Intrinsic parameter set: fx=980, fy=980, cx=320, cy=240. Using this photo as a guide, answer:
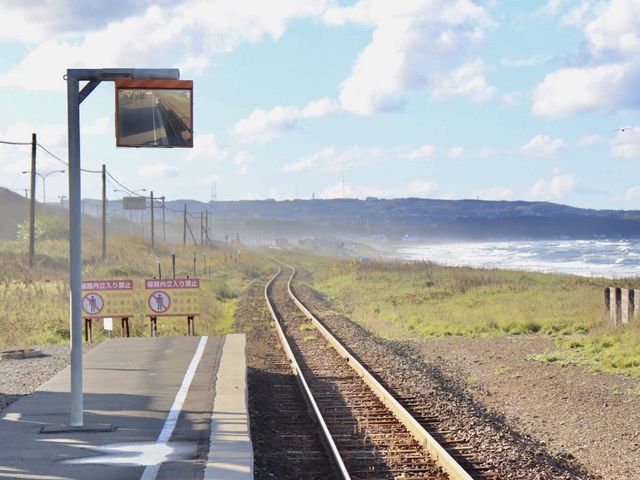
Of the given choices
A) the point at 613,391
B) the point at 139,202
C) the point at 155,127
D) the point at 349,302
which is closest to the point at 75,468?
the point at 155,127

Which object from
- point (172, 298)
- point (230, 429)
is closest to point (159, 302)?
point (172, 298)

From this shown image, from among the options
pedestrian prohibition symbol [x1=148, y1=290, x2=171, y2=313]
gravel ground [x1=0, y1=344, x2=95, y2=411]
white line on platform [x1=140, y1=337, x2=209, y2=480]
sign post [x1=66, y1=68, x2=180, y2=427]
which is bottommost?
gravel ground [x1=0, y1=344, x2=95, y2=411]

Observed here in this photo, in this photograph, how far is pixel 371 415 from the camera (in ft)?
46.5

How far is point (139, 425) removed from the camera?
40.6 feet

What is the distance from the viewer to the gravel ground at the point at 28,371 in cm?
Result: 1549

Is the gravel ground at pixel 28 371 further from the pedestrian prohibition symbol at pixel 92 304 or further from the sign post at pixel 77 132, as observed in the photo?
the sign post at pixel 77 132

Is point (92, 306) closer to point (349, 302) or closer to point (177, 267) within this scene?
point (349, 302)

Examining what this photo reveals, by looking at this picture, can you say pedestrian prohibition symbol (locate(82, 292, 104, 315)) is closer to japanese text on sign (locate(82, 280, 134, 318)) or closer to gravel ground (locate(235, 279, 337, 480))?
japanese text on sign (locate(82, 280, 134, 318))

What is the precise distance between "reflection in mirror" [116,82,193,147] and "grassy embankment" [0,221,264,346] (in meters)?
14.9

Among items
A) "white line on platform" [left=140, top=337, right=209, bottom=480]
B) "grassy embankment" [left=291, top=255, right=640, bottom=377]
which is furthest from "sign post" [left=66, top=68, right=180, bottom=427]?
"grassy embankment" [left=291, top=255, right=640, bottom=377]

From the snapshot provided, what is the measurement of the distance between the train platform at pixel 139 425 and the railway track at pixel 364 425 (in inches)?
45.9

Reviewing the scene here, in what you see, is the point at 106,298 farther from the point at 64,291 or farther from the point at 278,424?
the point at 64,291

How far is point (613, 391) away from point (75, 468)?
10.0 m

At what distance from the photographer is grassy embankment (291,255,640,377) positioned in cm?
2166
